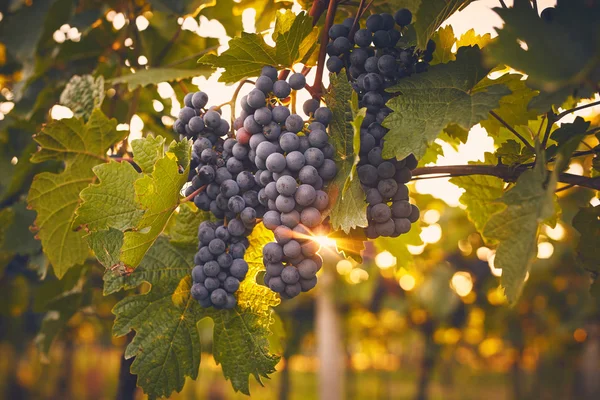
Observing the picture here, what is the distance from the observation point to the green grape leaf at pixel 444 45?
1253 mm

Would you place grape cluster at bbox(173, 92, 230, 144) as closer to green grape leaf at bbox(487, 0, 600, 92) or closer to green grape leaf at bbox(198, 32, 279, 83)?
green grape leaf at bbox(198, 32, 279, 83)

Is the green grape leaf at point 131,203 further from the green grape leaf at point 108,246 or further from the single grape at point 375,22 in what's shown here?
the single grape at point 375,22

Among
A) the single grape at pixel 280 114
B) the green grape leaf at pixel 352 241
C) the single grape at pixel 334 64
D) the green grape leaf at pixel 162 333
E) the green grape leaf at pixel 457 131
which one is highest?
the single grape at pixel 334 64

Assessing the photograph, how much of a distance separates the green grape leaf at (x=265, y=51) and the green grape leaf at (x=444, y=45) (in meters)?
0.37

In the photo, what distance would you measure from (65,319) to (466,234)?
464 centimetres

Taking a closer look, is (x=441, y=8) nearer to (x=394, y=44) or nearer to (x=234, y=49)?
(x=394, y=44)

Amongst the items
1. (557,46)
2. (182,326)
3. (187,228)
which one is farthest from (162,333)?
(557,46)

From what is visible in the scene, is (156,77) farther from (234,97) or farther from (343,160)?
(343,160)

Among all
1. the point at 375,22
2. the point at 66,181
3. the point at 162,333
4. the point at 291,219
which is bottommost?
the point at 162,333

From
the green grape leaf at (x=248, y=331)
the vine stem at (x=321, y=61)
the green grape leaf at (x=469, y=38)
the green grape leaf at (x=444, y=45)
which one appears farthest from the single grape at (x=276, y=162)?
the green grape leaf at (x=469, y=38)

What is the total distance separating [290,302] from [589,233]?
7.90m

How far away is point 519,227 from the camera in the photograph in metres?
0.93

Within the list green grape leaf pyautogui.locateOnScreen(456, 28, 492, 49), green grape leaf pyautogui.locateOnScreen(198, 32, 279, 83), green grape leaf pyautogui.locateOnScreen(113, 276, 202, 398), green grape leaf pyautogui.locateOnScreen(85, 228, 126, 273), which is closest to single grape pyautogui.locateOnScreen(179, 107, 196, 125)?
green grape leaf pyautogui.locateOnScreen(198, 32, 279, 83)

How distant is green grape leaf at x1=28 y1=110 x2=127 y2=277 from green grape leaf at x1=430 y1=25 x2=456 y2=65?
981mm
